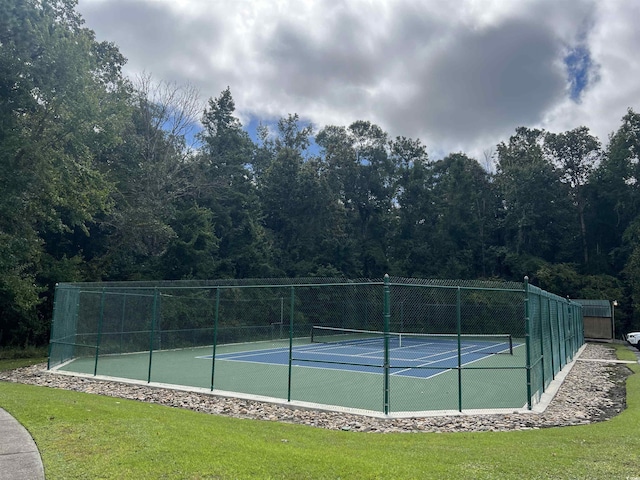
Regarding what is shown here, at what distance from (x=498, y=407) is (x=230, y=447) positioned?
20.6 ft

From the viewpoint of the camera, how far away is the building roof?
1192 inches

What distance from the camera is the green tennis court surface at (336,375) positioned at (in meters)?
10.3

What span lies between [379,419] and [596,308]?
28.1m

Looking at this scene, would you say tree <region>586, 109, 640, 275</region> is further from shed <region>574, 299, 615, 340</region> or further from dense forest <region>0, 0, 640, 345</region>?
shed <region>574, 299, 615, 340</region>

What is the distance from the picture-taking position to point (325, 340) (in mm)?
24469

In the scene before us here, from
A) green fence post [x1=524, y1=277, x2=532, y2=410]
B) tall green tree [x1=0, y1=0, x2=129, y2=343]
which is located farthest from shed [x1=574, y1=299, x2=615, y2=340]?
tall green tree [x1=0, y1=0, x2=129, y2=343]

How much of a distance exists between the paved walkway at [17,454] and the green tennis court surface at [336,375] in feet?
15.1

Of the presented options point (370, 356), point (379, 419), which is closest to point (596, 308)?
point (370, 356)

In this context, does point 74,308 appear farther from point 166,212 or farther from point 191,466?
point 166,212

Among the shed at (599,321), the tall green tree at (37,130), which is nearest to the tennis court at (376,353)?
the tall green tree at (37,130)

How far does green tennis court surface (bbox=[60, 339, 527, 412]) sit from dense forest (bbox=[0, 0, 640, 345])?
5902 millimetres

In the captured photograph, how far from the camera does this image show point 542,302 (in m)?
11.0

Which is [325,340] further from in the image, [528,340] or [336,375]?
[528,340]

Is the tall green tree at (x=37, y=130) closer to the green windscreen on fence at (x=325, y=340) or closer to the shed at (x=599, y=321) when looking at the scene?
the green windscreen on fence at (x=325, y=340)
